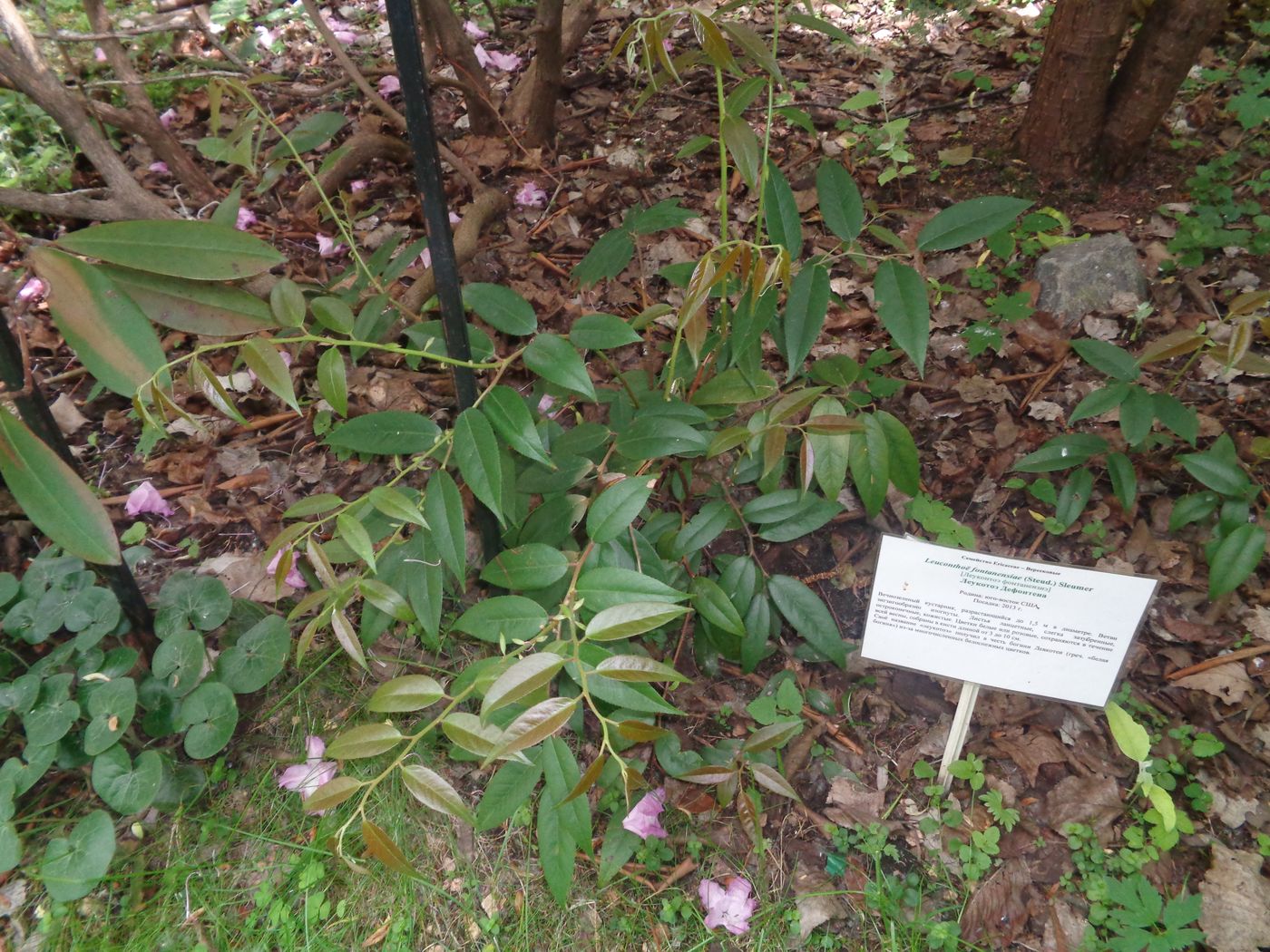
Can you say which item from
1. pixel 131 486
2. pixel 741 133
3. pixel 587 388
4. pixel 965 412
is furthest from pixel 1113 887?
pixel 131 486

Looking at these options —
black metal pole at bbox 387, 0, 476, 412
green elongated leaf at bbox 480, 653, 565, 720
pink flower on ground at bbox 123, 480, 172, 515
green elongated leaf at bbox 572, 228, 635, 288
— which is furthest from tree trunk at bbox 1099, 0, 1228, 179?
pink flower on ground at bbox 123, 480, 172, 515

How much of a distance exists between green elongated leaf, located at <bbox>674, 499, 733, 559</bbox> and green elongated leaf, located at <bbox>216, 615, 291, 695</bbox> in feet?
2.18

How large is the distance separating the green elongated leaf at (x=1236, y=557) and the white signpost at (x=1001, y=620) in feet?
1.00

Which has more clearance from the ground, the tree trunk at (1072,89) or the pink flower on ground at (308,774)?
the tree trunk at (1072,89)

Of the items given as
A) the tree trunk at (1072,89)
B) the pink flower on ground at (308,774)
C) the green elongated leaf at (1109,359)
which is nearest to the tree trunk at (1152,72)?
the tree trunk at (1072,89)

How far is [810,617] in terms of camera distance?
1388mm

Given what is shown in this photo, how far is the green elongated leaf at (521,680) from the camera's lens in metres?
0.86

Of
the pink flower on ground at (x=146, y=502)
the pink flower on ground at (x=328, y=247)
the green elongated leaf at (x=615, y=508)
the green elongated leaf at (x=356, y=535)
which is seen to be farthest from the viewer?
the pink flower on ground at (x=328, y=247)

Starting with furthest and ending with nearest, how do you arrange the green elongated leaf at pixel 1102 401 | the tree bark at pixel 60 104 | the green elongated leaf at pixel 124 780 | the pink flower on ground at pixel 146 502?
the pink flower on ground at pixel 146 502 → the tree bark at pixel 60 104 → the green elongated leaf at pixel 1102 401 → the green elongated leaf at pixel 124 780

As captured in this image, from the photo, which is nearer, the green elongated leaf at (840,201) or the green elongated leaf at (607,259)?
the green elongated leaf at (840,201)

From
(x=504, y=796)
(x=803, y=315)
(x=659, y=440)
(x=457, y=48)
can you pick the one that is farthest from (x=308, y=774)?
(x=457, y=48)

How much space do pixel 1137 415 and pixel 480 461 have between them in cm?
103

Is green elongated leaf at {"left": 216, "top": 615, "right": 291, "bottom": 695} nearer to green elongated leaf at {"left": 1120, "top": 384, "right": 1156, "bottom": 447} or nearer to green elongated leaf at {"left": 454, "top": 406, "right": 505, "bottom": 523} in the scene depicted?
green elongated leaf at {"left": 454, "top": 406, "right": 505, "bottom": 523}

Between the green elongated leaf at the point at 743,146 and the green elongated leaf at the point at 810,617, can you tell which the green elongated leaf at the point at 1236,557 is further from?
the green elongated leaf at the point at 743,146
